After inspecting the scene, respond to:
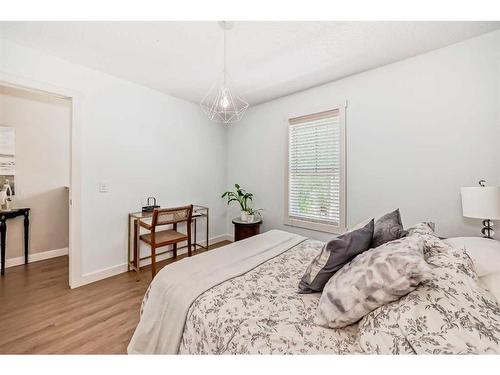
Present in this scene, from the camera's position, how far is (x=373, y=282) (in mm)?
872

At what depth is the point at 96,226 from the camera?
2523 mm

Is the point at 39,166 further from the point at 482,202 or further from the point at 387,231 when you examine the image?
the point at 482,202

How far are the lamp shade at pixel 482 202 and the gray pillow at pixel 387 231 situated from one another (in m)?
0.67

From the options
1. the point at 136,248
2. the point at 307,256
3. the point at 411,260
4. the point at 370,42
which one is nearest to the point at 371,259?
the point at 411,260

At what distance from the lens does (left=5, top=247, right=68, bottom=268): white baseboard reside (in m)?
2.81

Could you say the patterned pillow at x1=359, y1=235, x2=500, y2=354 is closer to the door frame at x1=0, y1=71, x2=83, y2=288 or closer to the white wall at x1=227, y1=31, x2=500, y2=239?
the white wall at x1=227, y1=31, x2=500, y2=239

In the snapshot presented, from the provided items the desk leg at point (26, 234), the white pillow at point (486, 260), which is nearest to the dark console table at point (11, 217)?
the desk leg at point (26, 234)

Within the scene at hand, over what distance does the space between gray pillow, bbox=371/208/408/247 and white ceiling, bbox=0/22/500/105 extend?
154 centimetres

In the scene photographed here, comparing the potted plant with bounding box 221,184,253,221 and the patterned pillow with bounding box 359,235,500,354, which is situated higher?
the potted plant with bounding box 221,184,253,221

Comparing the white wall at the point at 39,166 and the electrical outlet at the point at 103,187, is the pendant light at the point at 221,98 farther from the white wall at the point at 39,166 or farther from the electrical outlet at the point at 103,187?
the white wall at the point at 39,166

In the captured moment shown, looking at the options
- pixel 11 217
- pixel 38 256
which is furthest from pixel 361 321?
pixel 38 256

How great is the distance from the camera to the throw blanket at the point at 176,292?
1142 millimetres

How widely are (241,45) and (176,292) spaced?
204 centimetres

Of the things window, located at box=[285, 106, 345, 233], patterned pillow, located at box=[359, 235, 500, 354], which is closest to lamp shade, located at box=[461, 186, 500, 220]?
patterned pillow, located at box=[359, 235, 500, 354]
